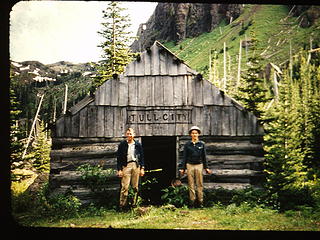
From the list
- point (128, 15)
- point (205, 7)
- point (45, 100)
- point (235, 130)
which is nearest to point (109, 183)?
point (235, 130)

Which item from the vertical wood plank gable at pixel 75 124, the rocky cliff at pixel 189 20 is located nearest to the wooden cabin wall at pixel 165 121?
the vertical wood plank gable at pixel 75 124

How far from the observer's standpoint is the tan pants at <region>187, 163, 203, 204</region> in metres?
8.54

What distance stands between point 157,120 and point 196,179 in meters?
2.15

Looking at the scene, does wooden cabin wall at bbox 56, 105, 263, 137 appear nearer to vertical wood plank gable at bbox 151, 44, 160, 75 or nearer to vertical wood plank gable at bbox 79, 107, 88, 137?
vertical wood plank gable at bbox 79, 107, 88, 137

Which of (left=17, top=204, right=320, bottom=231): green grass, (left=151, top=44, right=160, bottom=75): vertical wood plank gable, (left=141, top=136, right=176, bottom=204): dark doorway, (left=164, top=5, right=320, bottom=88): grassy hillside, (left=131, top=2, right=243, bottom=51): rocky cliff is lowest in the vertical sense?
(left=17, top=204, right=320, bottom=231): green grass

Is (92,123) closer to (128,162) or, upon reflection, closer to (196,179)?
(128,162)

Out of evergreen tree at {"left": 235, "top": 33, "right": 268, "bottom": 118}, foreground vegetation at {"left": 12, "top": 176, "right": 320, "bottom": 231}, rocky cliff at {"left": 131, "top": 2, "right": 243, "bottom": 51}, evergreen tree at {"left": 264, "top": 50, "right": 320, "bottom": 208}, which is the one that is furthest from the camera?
rocky cliff at {"left": 131, "top": 2, "right": 243, "bottom": 51}

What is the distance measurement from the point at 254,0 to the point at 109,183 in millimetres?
6494

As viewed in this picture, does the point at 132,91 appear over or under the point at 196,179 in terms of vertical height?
over

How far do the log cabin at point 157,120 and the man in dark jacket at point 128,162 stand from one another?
1116mm

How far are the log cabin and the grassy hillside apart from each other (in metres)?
26.1

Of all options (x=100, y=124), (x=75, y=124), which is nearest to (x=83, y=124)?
(x=75, y=124)

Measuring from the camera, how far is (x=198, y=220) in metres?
7.54

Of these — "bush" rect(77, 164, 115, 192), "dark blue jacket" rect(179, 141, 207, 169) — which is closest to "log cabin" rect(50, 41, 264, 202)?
"bush" rect(77, 164, 115, 192)
